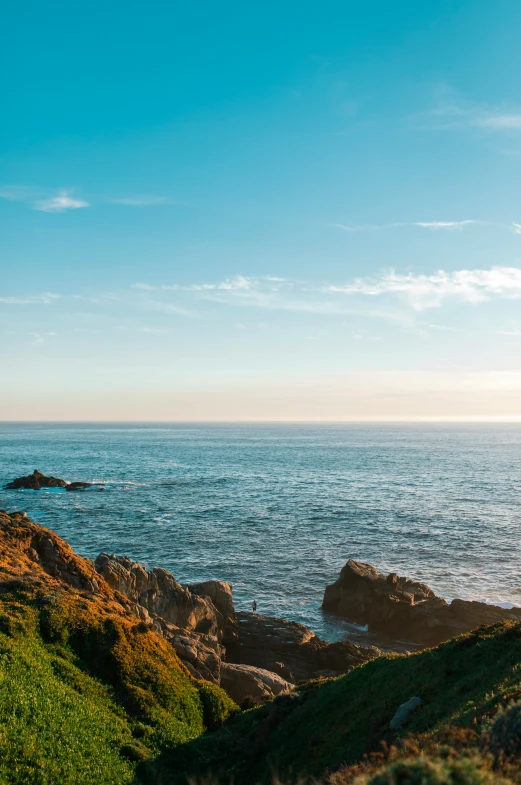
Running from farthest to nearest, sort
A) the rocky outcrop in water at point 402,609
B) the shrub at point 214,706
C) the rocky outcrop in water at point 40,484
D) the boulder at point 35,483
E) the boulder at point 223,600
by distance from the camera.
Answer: the boulder at point 35,483 < the rocky outcrop in water at point 40,484 < the rocky outcrop in water at point 402,609 < the boulder at point 223,600 < the shrub at point 214,706

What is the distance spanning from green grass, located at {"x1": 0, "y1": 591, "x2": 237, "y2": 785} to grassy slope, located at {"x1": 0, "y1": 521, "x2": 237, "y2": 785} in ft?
0.15

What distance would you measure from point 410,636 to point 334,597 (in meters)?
7.88

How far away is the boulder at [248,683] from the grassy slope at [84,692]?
3.32 metres

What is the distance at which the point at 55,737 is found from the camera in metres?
18.0

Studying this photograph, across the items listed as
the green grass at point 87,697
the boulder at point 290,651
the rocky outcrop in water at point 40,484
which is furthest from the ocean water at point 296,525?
the green grass at point 87,697

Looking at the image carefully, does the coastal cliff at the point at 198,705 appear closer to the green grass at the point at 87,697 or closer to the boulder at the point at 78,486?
the green grass at the point at 87,697

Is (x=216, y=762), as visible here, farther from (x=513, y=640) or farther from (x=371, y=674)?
(x=513, y=640)

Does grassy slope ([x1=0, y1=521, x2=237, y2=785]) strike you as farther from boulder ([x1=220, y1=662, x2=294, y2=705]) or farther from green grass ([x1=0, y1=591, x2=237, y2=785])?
boulder ([x1=220, y1=662, x2=294, y2=705])

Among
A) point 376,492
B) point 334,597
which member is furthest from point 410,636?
point 376,492

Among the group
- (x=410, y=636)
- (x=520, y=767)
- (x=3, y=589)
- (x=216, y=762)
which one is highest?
(x=520, y=767)

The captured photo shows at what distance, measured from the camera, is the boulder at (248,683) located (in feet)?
94.8

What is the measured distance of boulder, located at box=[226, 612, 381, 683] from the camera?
3491cm

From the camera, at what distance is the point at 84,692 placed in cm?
2181

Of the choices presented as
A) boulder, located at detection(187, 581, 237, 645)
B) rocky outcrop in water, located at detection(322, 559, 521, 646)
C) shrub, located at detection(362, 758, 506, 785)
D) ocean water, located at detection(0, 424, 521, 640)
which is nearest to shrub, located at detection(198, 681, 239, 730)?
boulder, located at detection(187, 581, 237, 645)
